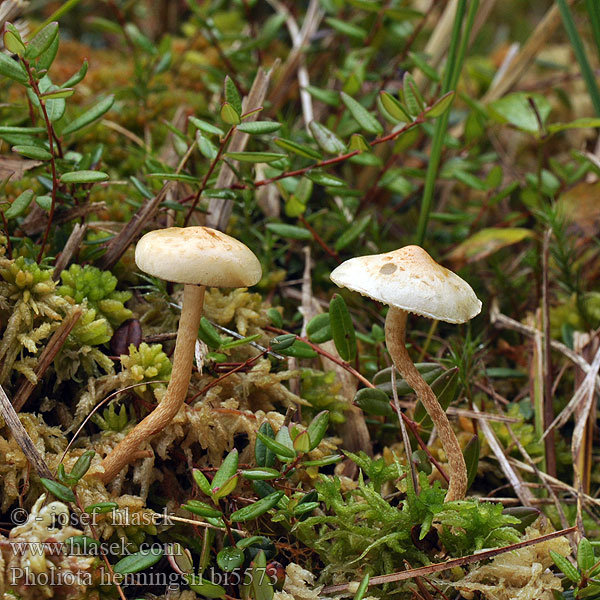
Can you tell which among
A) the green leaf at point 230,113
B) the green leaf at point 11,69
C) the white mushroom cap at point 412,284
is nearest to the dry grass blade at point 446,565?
the white mushroom cap at point 412,284

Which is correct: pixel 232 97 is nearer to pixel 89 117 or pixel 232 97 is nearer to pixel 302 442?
pixel 89 117

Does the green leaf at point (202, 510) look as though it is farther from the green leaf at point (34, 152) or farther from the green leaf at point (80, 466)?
the green leaf at point (34, 152)

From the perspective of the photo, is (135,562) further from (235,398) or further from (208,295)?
(208,295)

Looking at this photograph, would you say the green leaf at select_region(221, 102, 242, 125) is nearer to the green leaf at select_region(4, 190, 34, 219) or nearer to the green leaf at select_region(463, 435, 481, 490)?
the green leaf at select_region(4, 190, 34, 219)

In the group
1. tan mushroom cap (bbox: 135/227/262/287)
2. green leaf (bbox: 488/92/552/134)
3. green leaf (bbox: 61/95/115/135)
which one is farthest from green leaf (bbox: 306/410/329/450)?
green leaf (bbox: 488/92/552/134)

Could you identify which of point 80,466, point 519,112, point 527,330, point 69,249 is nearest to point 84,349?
point 69,249

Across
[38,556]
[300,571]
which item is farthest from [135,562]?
[300,571]
